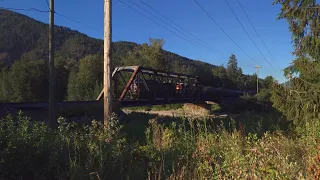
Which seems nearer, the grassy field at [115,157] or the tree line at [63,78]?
the grassy field at [115,157]

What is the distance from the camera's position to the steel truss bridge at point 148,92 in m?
15.9

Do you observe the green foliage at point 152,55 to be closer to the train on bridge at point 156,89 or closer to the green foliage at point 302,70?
the train on bridge at point 156,89

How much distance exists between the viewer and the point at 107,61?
8.30m

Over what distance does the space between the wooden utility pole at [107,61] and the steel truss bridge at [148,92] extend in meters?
5.42

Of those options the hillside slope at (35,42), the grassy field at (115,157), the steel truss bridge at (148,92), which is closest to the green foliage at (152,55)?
the steel truss bridge at (148,92)

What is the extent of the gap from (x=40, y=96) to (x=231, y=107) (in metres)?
29.7

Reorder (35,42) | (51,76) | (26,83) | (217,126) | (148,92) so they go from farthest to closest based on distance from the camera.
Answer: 1. (35,42)
2. (26,83)
3. (148,92)
4. (51,76)
5. (217,126)

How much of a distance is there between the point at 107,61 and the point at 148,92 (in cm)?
1395

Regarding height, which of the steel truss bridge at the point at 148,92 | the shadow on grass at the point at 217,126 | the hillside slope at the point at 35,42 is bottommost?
the shadow on grass at the point at 217,126

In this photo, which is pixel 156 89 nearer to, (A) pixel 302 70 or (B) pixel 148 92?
(B) pixel 148 92

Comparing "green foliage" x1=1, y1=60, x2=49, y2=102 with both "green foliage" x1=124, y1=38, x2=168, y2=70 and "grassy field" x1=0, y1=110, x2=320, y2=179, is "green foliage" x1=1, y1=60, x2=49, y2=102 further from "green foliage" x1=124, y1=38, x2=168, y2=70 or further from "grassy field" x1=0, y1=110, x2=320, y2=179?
"grassy field" x1=0, y1=110, x2=320, y2=179

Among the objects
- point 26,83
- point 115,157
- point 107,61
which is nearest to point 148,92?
point 107,61

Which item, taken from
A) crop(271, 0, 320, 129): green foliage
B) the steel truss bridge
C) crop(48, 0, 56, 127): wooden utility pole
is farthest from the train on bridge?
crop(271, 0, 320, 129): green foliage

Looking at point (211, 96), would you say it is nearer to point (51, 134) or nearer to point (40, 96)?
point (40, 96)
